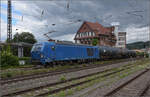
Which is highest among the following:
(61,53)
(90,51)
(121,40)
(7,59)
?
(121,40)

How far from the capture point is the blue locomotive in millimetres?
18516

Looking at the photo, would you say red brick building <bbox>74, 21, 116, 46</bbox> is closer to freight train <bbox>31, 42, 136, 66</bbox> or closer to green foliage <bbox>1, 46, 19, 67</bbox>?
freight train <bbox>31, 42, 136, 66</bbox>

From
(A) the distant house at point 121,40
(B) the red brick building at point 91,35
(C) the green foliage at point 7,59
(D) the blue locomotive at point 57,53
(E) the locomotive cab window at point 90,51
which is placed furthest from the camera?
(A) the distant house at point 121,40

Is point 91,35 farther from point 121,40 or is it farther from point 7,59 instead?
point 7,59

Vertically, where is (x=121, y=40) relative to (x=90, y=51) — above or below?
above

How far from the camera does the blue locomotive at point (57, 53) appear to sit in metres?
18.5

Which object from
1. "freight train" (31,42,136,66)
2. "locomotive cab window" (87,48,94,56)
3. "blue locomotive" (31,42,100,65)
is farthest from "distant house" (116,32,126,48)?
"blue locomotive" (31,42,100,65)

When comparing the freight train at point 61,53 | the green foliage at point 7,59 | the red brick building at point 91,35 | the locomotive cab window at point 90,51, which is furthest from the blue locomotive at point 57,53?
the red brick building at point 91,35

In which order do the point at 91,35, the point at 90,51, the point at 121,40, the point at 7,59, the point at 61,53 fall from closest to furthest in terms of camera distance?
1. the point at 61,53
2. the point at 7,59
3. the point at 90,51
4. the point at 91,35
5. the point at 121,40

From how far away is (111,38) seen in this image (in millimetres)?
81500

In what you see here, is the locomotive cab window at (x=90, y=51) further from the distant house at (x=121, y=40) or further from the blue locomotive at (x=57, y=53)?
the distant house at (x=121, y=40)

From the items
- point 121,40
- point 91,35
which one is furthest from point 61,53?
point 121,40

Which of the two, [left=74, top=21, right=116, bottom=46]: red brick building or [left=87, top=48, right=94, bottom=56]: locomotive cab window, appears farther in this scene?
[left=74, top=21, right=116, bottom=46]: red brick building

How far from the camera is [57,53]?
20.0m
